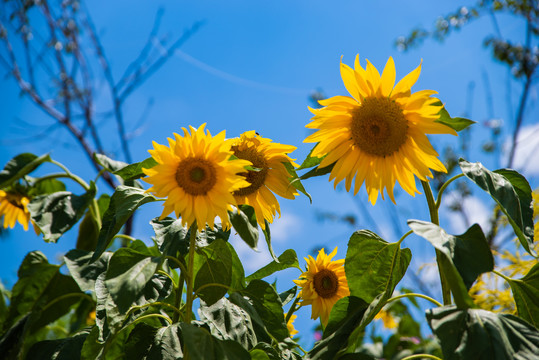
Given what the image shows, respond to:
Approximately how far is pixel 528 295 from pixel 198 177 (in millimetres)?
582

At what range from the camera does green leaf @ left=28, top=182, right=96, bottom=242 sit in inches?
55.8

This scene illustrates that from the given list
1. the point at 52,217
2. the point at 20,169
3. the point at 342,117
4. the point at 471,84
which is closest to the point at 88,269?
the point at 52,217

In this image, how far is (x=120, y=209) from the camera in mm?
924

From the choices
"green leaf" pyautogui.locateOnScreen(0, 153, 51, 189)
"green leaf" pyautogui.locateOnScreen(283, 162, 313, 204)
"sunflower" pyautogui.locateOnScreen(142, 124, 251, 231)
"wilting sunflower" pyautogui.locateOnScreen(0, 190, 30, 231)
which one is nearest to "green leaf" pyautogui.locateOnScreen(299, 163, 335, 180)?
"green leaf" pyautogui.locateOnScreen(283, 162, 313, 204)

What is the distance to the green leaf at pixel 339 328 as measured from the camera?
0.90 meters

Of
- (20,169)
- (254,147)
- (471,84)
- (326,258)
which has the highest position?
(471,84)

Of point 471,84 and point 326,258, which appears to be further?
point 471,84

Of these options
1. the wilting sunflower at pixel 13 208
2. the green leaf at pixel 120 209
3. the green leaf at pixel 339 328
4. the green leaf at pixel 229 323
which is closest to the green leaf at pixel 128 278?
the green leaf at pixel 120 209

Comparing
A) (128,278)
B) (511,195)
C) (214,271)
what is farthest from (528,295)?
(128,278)

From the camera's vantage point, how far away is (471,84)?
4.56 metres

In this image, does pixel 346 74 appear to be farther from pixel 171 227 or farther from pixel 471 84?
pixel 471 84

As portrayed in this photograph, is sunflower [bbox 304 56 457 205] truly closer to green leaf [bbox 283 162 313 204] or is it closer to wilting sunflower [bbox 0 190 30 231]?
green leaf [bbox 283 162 313 204]

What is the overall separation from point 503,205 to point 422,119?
0.20 meters

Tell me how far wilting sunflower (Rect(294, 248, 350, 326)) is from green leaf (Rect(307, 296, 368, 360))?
0.25m
